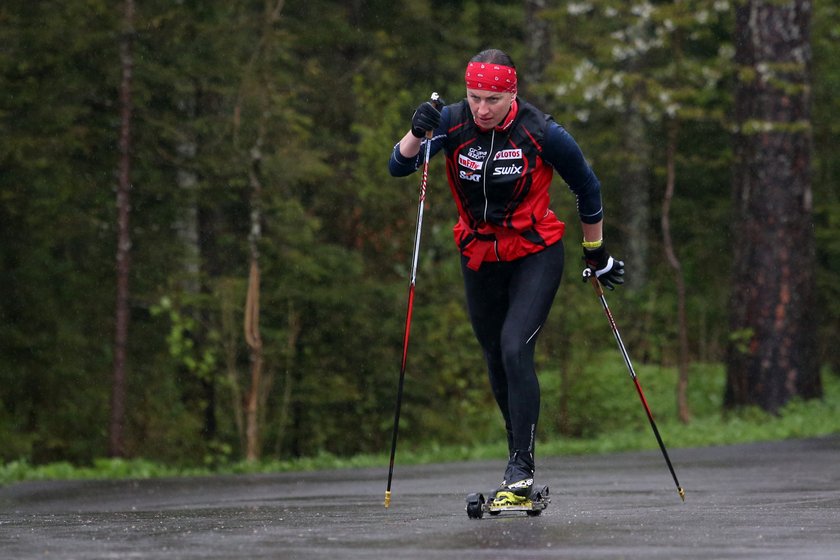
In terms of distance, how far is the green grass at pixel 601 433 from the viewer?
17.1 m

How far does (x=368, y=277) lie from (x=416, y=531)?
1555cm

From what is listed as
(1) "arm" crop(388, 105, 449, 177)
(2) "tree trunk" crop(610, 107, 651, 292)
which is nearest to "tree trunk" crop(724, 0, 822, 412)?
(1) "arm" crop(388, 105, 449, 177)

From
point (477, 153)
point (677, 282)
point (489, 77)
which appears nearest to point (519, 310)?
point (477, 153)

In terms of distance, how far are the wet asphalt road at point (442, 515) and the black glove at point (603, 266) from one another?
4.23ft

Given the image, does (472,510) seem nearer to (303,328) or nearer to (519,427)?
(519,427)

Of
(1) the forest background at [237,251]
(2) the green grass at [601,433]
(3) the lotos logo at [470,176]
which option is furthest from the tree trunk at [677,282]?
(3) the lotos logo at [470,176]

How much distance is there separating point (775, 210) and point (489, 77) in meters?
12.3

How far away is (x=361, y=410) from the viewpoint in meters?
22.2

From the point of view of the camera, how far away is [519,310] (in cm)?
862

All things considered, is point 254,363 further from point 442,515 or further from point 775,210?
point 442,515

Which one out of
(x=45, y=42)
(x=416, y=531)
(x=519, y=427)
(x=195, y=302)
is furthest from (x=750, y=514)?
(x=45, y=42)

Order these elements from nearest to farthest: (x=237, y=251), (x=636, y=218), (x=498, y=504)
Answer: (x=498, y=504) < (x=237, y=251) < (x=636, y=218)

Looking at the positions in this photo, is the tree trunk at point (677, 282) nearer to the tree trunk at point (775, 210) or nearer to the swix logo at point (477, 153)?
the tree trunk at point (775, 210)

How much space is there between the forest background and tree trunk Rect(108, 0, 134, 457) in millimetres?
105
